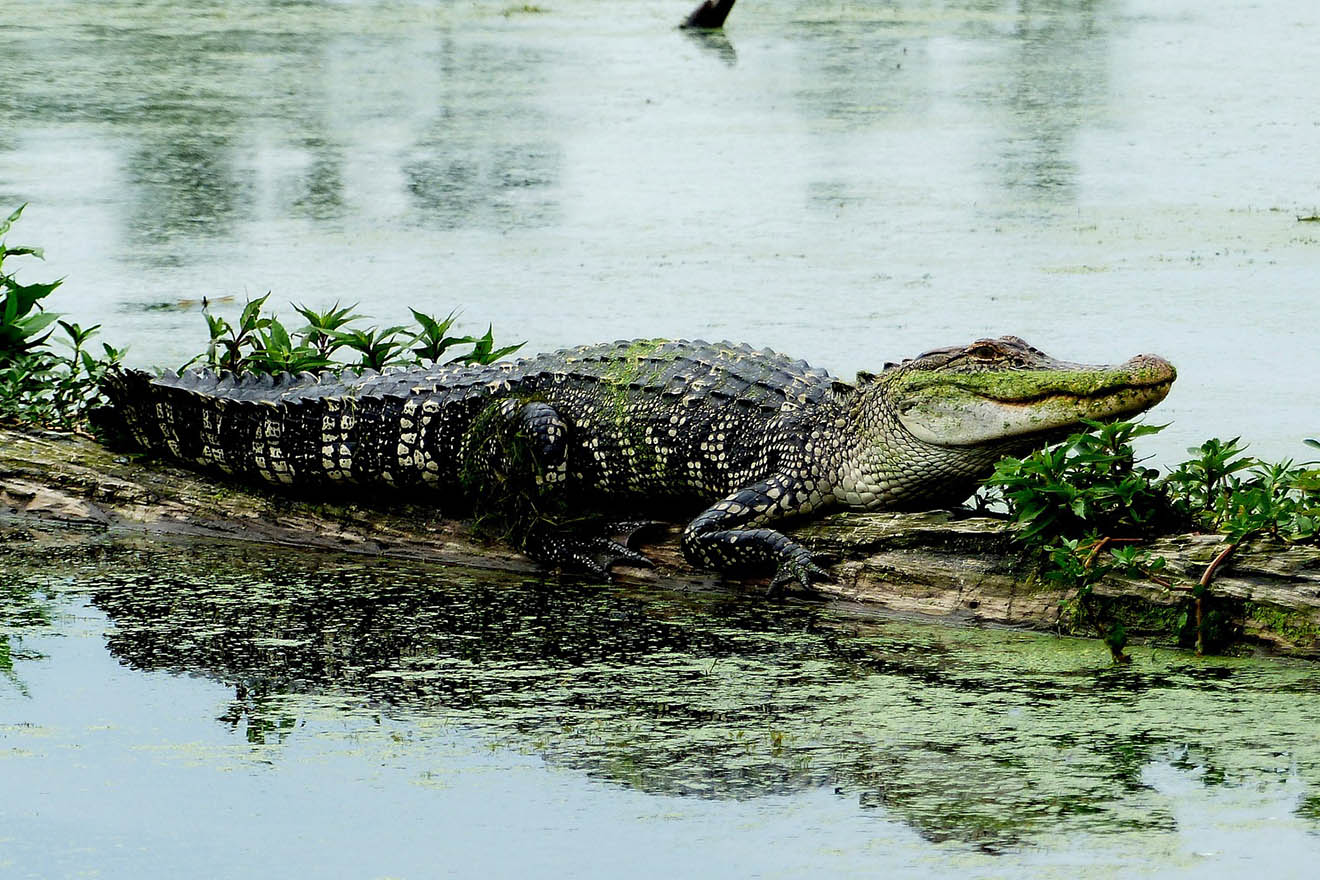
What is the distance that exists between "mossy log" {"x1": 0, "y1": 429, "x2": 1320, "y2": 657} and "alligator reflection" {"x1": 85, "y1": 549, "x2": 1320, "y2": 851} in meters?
0.07

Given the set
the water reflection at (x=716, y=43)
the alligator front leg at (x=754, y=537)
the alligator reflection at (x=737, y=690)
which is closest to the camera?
the alligator reflection at (x=737, y=690)

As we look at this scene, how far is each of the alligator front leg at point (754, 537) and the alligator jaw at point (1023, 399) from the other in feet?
1.10

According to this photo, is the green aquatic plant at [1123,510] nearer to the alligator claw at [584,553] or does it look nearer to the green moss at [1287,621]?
the green moss at [1287,621]

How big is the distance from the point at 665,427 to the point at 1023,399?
856mm

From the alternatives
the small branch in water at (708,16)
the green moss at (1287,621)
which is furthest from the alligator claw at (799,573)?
the small branch in water at (708,16)

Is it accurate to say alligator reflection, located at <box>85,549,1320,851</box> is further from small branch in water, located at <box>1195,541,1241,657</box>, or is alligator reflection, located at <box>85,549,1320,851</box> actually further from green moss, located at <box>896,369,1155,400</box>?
green moss, located at <box>896,369,1155,400</box>

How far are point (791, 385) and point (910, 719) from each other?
50.4 inches

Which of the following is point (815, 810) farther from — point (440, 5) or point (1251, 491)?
point (440, 5)

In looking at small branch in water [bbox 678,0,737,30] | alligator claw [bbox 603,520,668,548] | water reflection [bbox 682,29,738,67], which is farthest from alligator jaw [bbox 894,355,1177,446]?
small branch in water [bbox 678,0,737,30]

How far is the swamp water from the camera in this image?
2674 mm

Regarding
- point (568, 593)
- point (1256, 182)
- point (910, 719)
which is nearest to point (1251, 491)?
point (910, 719)

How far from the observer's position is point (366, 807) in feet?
8.98

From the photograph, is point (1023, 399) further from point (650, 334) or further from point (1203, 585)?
point (650, 334)

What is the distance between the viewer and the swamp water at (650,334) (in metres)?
2.67
